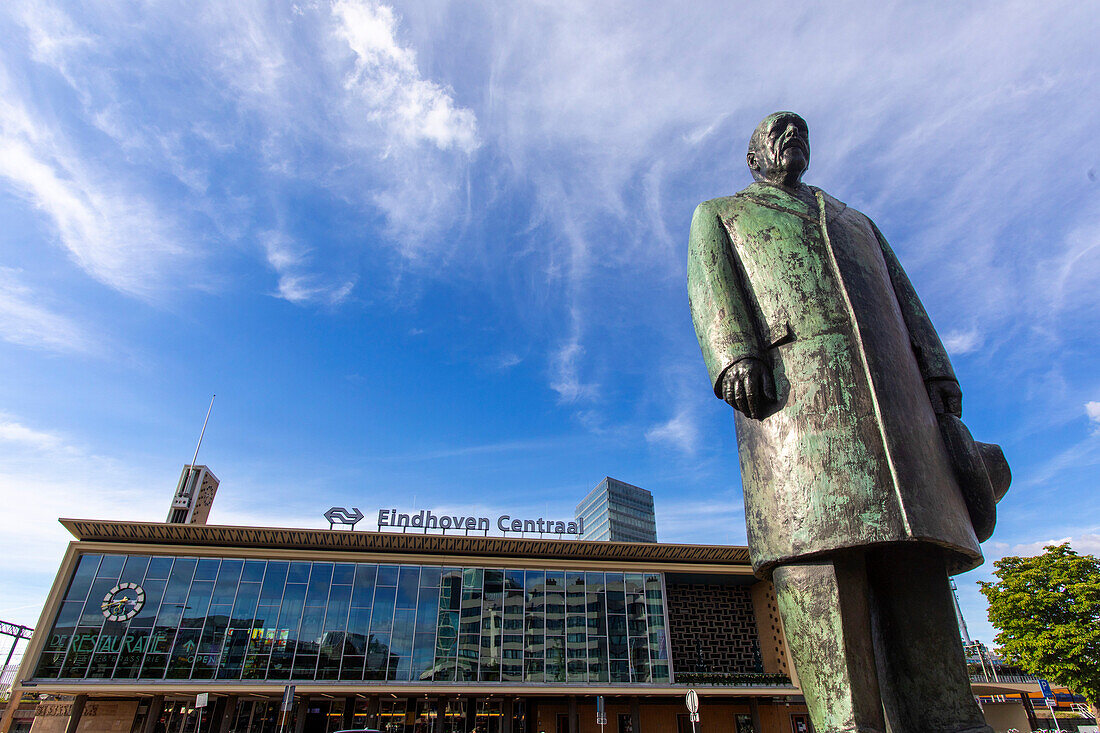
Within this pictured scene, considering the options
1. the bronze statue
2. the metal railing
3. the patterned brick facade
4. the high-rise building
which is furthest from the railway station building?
the high-rise building

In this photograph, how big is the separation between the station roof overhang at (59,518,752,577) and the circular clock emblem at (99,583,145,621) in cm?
170

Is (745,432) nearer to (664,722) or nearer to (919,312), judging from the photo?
(919,312)

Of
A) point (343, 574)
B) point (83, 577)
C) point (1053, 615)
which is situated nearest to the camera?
point (1053, 615)

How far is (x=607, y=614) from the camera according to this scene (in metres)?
24.4

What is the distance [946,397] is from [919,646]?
3.90ft

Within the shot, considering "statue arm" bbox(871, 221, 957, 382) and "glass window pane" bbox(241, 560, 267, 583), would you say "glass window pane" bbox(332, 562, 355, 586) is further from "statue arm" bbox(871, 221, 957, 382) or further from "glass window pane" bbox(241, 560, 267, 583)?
"statue arm" bbox(871, 221, 957, 382)

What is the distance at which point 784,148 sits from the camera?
3.15m

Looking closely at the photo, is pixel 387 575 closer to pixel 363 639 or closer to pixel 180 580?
pixel 363 639

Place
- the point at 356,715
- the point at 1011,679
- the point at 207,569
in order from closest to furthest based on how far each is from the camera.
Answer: the point at 207,569
the point at 356,715
the point at 1011,679

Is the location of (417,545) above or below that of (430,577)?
above

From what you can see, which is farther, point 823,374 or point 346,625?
point 346,625

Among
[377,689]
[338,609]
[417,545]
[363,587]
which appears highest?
[417,545]

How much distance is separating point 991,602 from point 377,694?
82.9 ft

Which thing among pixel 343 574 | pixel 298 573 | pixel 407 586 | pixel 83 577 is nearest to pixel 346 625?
pixel 343 574
